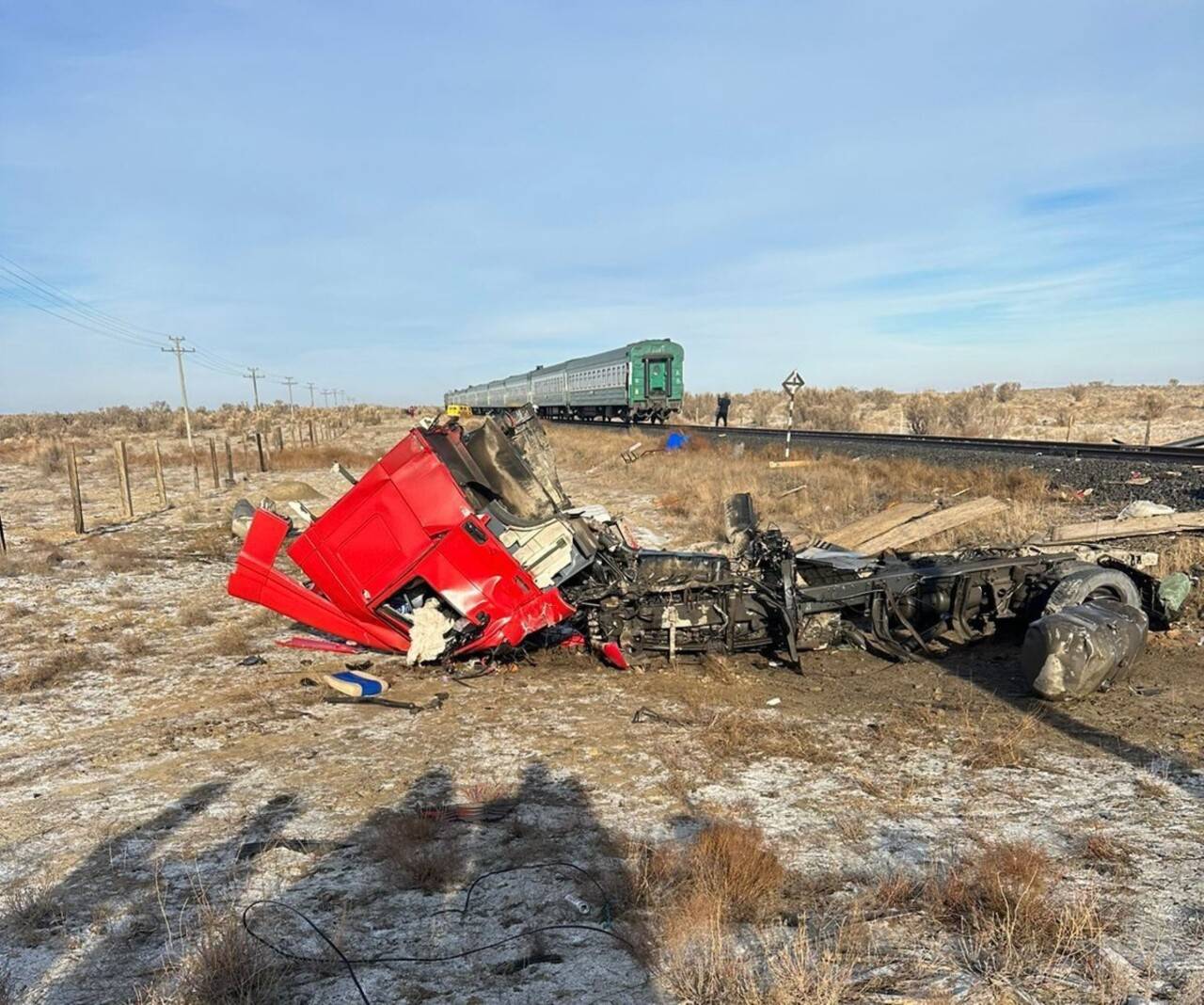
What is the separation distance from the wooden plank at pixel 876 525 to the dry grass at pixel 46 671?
336 inches

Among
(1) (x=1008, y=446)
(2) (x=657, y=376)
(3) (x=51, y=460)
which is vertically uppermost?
(2) (x=657, y=376)

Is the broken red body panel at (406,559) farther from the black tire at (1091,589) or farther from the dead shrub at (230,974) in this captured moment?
the black tire at (1091,589)

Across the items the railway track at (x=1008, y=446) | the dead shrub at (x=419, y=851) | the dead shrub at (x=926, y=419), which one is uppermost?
the dead shrub at (x=926, y=419)

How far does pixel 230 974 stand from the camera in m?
2.90

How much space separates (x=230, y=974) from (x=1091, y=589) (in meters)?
6.55

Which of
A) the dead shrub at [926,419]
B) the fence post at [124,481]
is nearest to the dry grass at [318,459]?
the fence post at [124,481]

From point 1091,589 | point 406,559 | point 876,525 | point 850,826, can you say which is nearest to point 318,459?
point 876,525

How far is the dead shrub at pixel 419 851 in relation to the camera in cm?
372

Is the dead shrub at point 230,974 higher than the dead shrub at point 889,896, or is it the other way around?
the dead shrub at point 230,974

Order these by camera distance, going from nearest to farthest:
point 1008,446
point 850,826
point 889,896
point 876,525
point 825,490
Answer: point 889,896
point 850,826
point 876,525
point 825,490
point 1008,446

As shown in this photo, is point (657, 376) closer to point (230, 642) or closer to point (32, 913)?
point (230, 642)

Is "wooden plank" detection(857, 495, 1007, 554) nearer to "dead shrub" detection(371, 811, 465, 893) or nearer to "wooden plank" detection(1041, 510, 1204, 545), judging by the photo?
"wooden plank" detection(1041, 510, 1204, 545)

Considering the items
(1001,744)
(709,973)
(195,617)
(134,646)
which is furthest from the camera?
(195,617)

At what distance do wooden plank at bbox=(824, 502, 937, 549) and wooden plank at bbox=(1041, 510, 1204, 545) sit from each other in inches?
82.7
